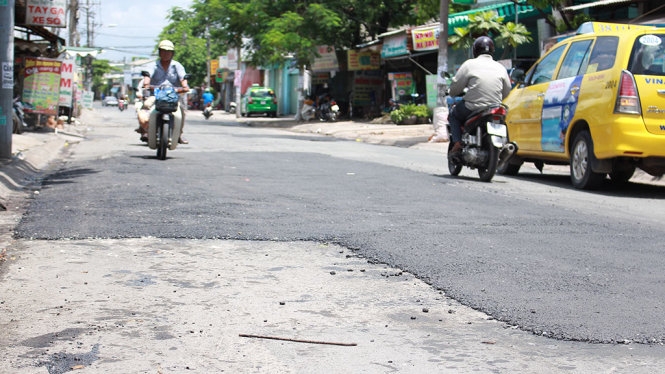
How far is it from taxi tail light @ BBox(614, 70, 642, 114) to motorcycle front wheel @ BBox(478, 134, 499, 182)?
5.24ft

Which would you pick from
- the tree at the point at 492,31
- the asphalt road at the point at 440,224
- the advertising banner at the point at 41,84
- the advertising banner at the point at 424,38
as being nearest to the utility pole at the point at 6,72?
the asphalt road at the point at 440,224

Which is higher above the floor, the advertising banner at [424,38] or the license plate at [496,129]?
the advertising banner at [424,38]

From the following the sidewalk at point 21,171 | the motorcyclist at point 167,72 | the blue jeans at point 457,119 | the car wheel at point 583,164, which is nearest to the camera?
the sidewalk at point 21,171

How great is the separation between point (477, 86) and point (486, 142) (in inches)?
28.3

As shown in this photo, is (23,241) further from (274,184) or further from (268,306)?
(274,184)

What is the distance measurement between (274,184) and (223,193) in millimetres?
1086

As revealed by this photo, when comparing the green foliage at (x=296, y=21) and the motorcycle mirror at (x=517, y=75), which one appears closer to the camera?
the motorcycle mirror at (x=517, y=75)

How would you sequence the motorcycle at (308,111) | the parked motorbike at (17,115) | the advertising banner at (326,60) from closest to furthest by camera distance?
the parked motorbike at (17,115), the motorcycle at (308,111), the advertising banner at (326,60)

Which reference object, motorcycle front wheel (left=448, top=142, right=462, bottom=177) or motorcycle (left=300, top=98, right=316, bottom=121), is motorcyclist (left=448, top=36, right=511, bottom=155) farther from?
motorcycle (left=300, top=98, right=316, bottom=121)

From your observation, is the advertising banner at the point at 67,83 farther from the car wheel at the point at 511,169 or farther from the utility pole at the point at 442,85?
the car wheel at the point at 511,169

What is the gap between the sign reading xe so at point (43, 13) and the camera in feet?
65.6

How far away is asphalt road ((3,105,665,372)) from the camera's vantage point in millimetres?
4574

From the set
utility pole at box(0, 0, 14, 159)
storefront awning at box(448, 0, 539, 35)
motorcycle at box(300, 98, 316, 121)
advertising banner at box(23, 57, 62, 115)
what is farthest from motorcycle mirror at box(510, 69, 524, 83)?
motorcycle at box(300, 98, 316, 121)

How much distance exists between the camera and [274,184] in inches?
376
